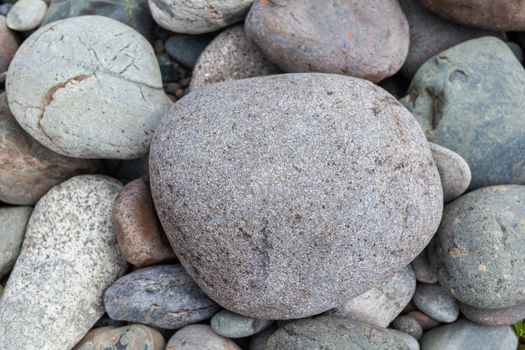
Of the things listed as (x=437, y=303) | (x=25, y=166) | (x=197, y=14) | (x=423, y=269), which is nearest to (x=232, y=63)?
(x=197, y=14)

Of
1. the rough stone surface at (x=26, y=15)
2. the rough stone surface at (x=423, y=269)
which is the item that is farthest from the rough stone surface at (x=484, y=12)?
the rough stone surface at (x=26, y=15)

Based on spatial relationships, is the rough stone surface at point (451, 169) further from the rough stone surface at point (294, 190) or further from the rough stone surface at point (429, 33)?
the rough stone surface at point (429, 33)

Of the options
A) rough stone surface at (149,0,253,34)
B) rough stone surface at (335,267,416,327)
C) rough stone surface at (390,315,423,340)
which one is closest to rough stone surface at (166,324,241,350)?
rough stone surface at (335,267,416,327)

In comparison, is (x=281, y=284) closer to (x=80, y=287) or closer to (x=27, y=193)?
(x=80, y=287)

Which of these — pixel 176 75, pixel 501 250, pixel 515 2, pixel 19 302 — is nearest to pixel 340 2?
pixel 515 2

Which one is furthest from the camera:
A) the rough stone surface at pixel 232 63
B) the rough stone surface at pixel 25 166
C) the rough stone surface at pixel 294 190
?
the rough stone surface at pixel 232 63

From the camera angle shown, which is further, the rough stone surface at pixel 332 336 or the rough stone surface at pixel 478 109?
the rough stone surface at pixel 478 109

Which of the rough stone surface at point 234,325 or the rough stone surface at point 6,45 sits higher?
the rough stone surface at point 6,45
